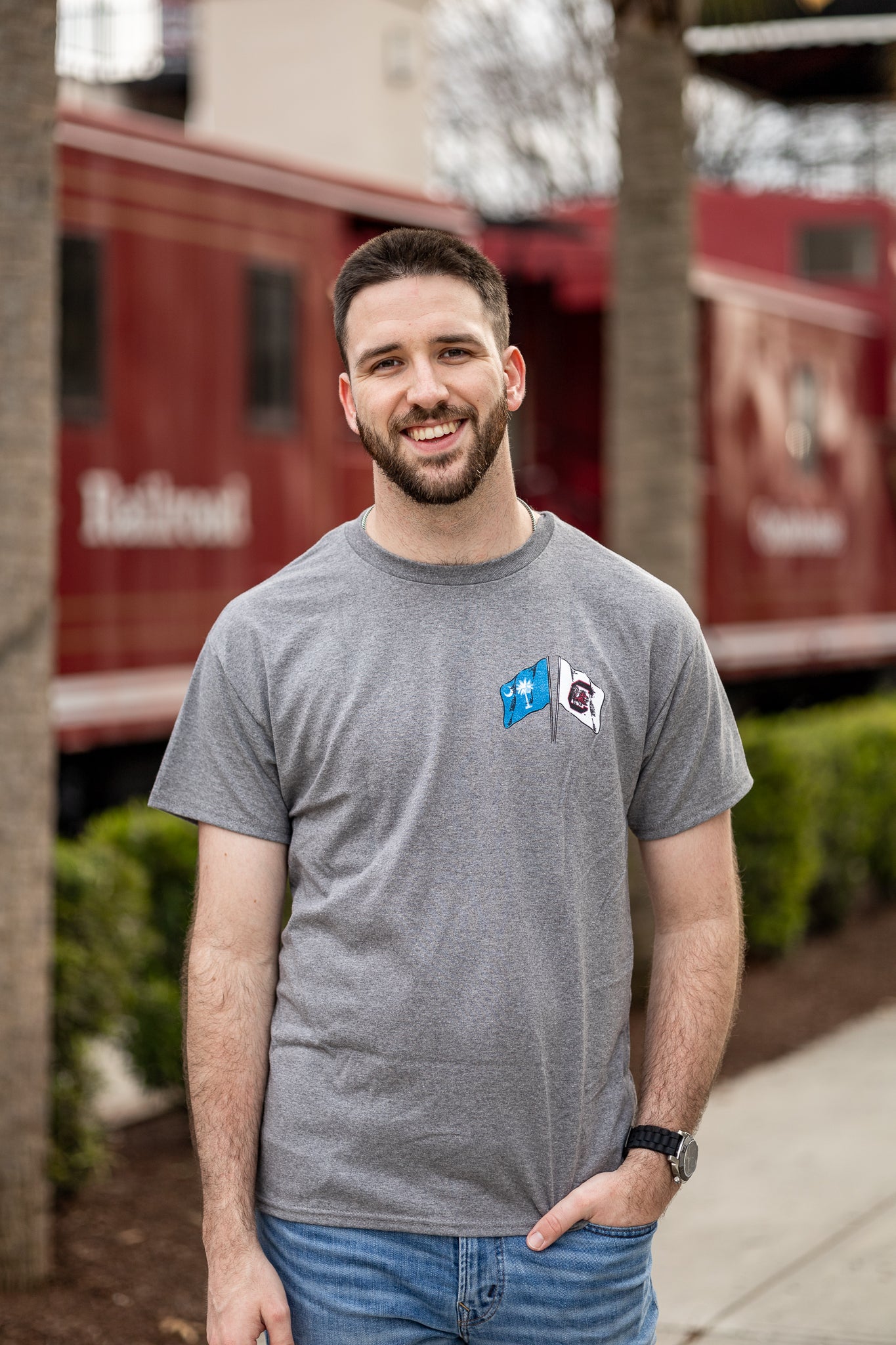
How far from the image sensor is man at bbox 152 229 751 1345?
2.09m

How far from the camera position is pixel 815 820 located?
7812 millimetres

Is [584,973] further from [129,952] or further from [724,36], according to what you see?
[724,36]

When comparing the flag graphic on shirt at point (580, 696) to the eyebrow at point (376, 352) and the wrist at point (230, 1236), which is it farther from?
the wrist at point (230, 1236)

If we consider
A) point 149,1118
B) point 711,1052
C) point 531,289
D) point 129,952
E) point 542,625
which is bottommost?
point 149,1118

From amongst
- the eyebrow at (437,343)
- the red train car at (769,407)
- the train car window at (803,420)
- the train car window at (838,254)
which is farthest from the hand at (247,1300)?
the train car window at (838,254)

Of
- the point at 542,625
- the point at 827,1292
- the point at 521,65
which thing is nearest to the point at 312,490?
the point at 827,1292

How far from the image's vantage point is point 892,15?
6.98 metres

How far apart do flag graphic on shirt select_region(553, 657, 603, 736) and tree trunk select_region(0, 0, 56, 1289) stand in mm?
2091

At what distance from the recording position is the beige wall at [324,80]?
21.7m

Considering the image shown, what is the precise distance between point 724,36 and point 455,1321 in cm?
647

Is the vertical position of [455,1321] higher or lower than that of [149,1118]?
higher

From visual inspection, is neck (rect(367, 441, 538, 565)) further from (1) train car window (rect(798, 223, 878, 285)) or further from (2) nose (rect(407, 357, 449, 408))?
(1) train car window (rect(798, 223, 878, 285))

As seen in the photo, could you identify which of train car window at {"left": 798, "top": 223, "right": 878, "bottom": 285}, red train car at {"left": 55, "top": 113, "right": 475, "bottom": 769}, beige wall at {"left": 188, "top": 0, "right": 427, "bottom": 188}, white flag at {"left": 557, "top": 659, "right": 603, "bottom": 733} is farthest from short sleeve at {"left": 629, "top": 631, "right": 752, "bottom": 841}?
beige wall at {"left": 188, "top": 0, "right": 427, "bottom": 188}

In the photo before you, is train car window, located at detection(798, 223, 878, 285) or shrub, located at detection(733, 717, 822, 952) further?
train car window, located at detection(798, 223, 878, 285)
